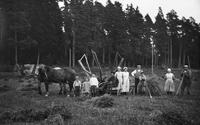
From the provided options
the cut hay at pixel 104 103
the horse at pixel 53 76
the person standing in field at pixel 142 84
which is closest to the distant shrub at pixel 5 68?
the horse at pixel 53 76

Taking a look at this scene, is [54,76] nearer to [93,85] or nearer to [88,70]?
[93,85]

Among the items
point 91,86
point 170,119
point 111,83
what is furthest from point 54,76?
point 170,119

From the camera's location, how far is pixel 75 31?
Answer: 3653 cm

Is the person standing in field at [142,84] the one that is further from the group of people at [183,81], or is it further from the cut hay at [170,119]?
the cut hay at [170,119]

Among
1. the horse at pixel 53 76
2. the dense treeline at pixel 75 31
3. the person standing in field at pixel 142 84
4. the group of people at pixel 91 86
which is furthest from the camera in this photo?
the dense treeline at pixel 75 31

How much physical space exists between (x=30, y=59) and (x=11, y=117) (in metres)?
32.3

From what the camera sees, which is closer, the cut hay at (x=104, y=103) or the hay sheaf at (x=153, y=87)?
the cut hay at (x=104, y=103)

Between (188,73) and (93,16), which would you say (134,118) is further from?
(93,16)

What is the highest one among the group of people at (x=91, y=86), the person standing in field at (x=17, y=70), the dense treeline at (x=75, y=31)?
the dense treeline at (x=75, y=31)

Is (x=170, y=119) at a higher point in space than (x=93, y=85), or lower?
lower

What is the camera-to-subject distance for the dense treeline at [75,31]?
1282 inches

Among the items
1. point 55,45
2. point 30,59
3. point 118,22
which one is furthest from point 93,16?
point 30,59

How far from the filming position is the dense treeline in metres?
32.6

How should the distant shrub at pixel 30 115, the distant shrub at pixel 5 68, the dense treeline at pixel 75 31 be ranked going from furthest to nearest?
the dense treeline at pixel 75 31 < the distant shrub at pixel 5 68 < the distant shrub at pixel 30 115
